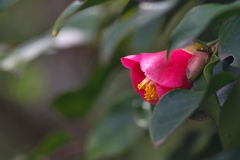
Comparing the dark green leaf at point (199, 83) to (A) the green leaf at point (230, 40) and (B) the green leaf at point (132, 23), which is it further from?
(B) the green leaf at point (132, 23)

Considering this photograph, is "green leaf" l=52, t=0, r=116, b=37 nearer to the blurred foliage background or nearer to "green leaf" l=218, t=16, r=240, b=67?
the blurred foliage background

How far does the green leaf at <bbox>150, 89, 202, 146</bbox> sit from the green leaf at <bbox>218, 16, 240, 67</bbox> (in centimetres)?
5

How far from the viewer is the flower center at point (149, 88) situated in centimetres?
59

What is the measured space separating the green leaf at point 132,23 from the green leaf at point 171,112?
0.42 m

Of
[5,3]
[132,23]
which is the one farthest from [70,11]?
[132,23]

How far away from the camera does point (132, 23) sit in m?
1.10

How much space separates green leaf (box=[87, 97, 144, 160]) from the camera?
3.73ft

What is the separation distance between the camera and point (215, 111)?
1.84 feet

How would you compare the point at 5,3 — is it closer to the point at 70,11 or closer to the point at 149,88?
the point at 70,11

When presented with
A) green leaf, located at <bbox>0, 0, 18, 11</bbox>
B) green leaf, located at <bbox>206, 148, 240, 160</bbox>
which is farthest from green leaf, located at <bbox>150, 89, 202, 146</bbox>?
green leaf, located at <bbox>0, 0, 18, 11</bbox>

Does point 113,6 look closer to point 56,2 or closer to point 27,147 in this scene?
point 56,2

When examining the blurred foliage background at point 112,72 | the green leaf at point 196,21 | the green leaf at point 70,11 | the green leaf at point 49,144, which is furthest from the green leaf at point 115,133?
the green leaf at point 196,21

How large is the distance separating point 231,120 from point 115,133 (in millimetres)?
619

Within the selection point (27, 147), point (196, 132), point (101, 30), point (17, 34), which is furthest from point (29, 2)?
point (196, 132)
